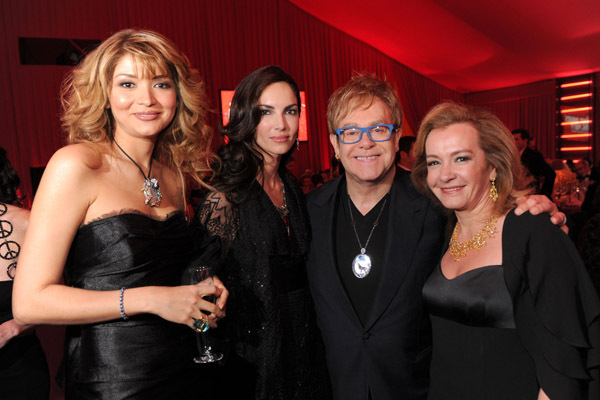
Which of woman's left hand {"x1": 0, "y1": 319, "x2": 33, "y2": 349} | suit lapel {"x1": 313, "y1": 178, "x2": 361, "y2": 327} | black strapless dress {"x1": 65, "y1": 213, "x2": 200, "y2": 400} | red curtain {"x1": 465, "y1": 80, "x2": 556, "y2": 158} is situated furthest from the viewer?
red curtain {"x1": 465, "y1": 80, "x2": 556, "y2": 158}

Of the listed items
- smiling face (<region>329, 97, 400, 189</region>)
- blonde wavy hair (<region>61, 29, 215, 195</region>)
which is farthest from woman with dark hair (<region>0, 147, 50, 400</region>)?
smiling face (<region>329, 97, 400, 189</region>)

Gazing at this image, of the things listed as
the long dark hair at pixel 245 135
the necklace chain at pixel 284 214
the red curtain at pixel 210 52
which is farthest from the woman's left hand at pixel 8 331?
the red curtain at pixel 210 52

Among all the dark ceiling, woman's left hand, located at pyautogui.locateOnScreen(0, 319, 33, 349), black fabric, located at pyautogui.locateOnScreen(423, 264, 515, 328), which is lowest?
woman's left hand, located at pyautogui.locateOnScreen(0, 319, 33, 349)

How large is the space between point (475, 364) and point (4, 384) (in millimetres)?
1981

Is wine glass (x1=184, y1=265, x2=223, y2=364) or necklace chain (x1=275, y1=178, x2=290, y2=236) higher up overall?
necklace chain (x1=275, y1=178, x2=290, y2=236)

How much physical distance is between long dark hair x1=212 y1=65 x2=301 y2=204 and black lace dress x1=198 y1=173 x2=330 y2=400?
0.09 meters

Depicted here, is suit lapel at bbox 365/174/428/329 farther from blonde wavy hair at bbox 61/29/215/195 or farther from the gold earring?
blonde wavy hair at bbox 61/29/215/195

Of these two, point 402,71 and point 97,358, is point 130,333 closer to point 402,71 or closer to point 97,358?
point 97,358

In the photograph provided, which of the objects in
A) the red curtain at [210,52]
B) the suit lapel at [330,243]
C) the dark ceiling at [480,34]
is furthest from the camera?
the dark ceiling at [480,34]

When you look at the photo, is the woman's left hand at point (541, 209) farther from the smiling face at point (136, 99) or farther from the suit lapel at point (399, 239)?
the smiling face at point (136, 99)

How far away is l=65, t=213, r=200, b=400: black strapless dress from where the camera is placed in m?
1.67

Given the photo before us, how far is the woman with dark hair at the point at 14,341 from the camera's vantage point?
1.96 meters

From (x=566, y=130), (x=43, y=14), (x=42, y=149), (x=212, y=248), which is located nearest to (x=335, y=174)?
(x=42, y=149)

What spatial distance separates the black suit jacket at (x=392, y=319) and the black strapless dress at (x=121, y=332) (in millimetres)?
760
